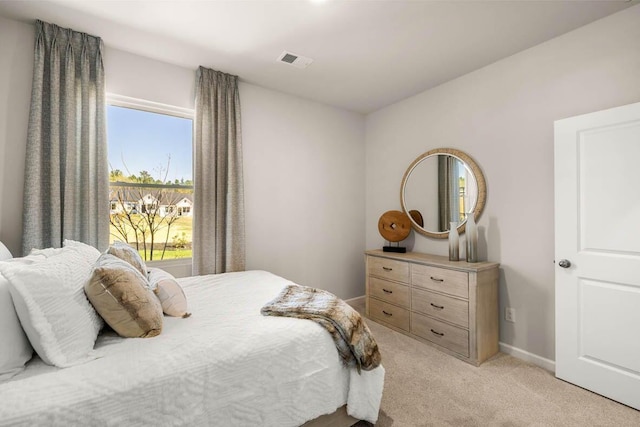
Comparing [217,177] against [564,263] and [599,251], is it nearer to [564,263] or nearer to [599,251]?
[564,263]

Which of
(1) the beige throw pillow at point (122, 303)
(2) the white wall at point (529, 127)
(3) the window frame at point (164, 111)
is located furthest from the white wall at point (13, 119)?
(2) the white wall at point (529, 127)

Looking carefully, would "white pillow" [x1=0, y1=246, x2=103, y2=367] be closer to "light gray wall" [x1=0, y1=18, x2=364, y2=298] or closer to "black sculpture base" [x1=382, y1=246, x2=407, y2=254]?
"light gray wall" [x1=0, y1=18, x2=364, y2=298]

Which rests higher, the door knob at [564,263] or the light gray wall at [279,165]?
the light gray wall at [279,165]

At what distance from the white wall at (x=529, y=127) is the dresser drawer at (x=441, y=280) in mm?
483

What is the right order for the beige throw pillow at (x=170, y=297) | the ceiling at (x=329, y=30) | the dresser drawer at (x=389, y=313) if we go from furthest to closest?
the dresser drawer at (x=389, y=313)
the ceiling at (x=329, y=30)
the beige throw pillow at (x=170, y=297)

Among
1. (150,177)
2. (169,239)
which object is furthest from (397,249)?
(150,177)

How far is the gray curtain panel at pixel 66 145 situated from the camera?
213cm

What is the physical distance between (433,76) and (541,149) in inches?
49.3

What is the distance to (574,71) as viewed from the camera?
2275 millimetres

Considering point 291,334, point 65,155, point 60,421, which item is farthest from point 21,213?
point 291,334

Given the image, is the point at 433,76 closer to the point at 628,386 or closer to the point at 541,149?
the point at 541,149

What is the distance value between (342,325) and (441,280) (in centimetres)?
148

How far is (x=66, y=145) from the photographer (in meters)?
2.24

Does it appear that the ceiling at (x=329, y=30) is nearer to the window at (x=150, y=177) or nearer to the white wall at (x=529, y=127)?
the white wall at (x=529, y=127)
